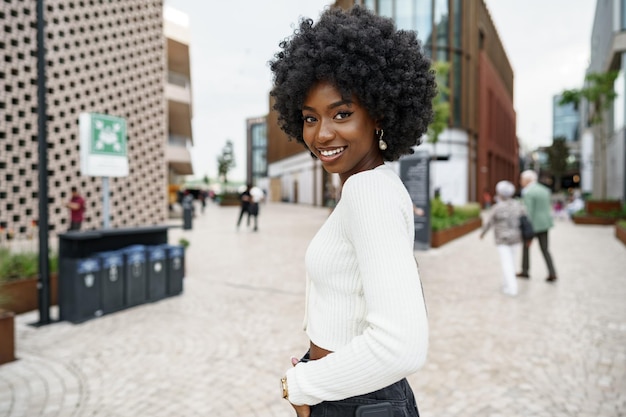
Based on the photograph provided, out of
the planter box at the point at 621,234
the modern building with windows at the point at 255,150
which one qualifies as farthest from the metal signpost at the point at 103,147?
the modern building with windows at the point at 255,150

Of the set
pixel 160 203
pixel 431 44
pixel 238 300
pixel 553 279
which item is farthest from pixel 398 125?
pixel 431 44

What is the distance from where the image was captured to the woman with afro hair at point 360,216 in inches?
36.5

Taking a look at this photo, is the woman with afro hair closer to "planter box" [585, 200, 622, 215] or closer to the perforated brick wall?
the perforated brick wall

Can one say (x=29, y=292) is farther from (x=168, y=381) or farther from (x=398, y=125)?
(x=398, y=125)

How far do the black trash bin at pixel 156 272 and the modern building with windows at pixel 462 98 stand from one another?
18.8 metres

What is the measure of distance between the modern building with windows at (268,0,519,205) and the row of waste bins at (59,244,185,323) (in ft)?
61.7

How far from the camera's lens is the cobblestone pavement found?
340cm

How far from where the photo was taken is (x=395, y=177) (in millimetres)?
1119

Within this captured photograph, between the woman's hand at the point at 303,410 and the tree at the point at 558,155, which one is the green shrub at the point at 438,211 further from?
the tree at the point at 558,155

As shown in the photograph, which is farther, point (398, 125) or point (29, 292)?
point (29, 292)

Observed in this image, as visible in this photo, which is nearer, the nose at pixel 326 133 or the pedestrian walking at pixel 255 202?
the nose at pixel 326 133

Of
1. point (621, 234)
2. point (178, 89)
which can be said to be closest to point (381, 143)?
point (621, 234)

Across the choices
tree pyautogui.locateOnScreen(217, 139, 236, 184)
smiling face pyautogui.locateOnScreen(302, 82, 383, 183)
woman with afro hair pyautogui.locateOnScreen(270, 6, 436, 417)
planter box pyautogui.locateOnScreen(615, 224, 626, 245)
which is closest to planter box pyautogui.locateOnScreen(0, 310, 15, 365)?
woman with afro hair pyautogui.locateOnScreen(270, 6, 436, 417)

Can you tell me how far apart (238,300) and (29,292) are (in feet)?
9.43
